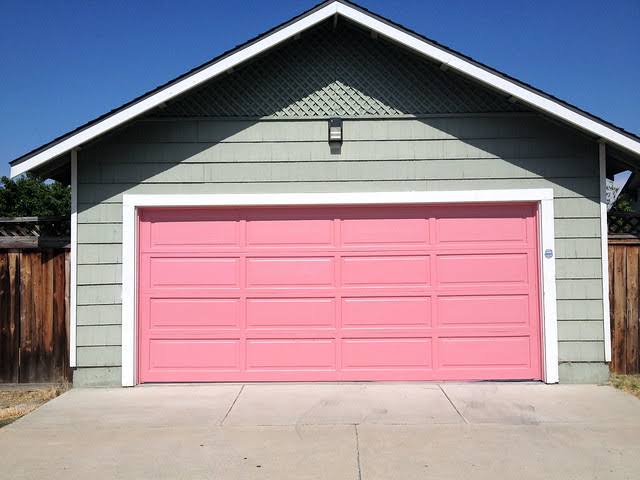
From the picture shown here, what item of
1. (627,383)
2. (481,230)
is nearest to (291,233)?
(481,230)

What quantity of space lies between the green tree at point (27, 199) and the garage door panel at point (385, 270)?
71.5 ft

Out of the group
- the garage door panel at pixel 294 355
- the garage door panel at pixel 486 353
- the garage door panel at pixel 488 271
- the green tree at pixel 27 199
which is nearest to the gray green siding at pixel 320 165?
the garage door panel at pixel 488 271

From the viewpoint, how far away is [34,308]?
7.53 m

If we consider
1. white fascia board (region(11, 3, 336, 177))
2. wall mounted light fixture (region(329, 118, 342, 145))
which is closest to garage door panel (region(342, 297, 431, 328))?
wall mounted light fixture (region(329, 118, 342, 145))

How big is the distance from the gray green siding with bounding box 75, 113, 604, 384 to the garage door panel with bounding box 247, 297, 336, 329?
1343 millimetres

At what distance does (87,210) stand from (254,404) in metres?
3.06

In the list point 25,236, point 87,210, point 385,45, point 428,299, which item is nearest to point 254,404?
point 428,299

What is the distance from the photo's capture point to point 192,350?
7.33 metres

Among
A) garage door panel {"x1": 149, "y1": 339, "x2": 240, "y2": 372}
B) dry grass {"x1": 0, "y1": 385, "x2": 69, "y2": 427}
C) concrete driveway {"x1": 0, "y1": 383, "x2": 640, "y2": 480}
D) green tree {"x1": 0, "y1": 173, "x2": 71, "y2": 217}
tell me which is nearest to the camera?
concrete driveway {"x1": 0, "y1": 383, "x2": 640, "y2": 480}

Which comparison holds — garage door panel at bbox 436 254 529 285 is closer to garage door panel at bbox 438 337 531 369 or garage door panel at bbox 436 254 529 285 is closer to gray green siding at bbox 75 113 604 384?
gray green siding at bbox 75 113 604 384

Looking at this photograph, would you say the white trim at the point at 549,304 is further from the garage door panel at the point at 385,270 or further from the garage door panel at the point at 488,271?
the garage door panel at the point at 385,270

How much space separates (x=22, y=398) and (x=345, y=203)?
4439 millimetres

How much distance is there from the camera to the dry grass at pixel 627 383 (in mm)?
6903

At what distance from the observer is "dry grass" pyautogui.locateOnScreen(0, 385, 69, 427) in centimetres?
642
